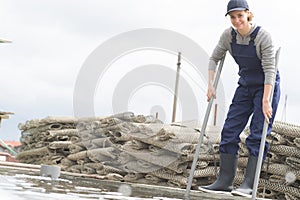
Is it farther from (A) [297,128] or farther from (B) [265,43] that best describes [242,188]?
(A) [297,128]

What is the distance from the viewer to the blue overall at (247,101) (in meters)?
3.31

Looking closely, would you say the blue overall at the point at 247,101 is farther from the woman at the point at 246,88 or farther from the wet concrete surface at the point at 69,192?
the wet concrete surface at the point at 69,192

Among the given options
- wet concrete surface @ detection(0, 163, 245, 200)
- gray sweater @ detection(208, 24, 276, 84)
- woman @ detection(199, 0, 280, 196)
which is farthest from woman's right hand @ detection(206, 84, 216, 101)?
wet concrete surface @ detection(0, 163, 245, 200)

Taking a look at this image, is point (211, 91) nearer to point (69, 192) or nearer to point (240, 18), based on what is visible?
point (240, 18)

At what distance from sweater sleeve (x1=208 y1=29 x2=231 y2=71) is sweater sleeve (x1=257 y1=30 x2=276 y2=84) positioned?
0.95ft

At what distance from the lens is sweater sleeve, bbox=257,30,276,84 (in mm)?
3141

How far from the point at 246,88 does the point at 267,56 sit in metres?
0.35

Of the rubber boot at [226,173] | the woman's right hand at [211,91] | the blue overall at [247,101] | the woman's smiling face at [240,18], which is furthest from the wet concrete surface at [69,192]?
the woman's smiling face at [240,18]

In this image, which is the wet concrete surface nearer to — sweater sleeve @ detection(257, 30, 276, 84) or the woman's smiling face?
sweater sleeve @ detection(257, 30, 276, 84)

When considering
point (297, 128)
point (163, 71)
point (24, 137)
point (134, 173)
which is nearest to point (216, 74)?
point (297, 128)

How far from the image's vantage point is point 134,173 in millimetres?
5918

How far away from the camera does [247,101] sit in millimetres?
3449

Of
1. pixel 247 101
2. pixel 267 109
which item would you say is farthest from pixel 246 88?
pixel 267 109

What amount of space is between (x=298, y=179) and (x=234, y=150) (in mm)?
1731
